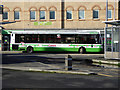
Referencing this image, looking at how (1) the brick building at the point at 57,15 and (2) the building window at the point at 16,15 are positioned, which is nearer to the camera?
(1) the brick building at the point at 57,15

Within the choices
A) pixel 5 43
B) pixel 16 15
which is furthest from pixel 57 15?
pixel 5 43

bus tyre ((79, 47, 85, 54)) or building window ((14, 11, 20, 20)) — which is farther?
building window ((14, 11, 20, 20))

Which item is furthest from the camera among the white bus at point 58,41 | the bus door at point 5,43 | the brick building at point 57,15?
the brick building at point 57,15

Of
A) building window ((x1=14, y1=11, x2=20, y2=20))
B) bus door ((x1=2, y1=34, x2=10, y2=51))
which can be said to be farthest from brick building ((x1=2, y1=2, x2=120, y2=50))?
bus door ((x1=2, y1=34, x2=10, y2=51))

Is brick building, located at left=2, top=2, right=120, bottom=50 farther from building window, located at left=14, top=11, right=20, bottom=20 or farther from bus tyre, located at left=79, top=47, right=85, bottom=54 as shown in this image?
bus tyre, located at left=79, top=47, right=85, bottom=54

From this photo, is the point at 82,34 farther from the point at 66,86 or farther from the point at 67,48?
the point at 66,86

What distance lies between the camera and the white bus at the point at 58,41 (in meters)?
30.2

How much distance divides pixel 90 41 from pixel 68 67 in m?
17.8

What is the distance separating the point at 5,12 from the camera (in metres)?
40.4

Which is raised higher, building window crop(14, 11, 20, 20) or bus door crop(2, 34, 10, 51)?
building window crop(14, 11, 20, 20)

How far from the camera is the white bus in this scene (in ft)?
99.0

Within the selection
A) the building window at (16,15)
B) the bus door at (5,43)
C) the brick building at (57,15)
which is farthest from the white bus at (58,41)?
the building window at (16,15)

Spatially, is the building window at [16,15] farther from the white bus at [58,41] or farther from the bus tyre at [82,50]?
the bus tyre at [82,50]

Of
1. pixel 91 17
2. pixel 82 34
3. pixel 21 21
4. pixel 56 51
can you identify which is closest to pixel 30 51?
pixel 56 51
